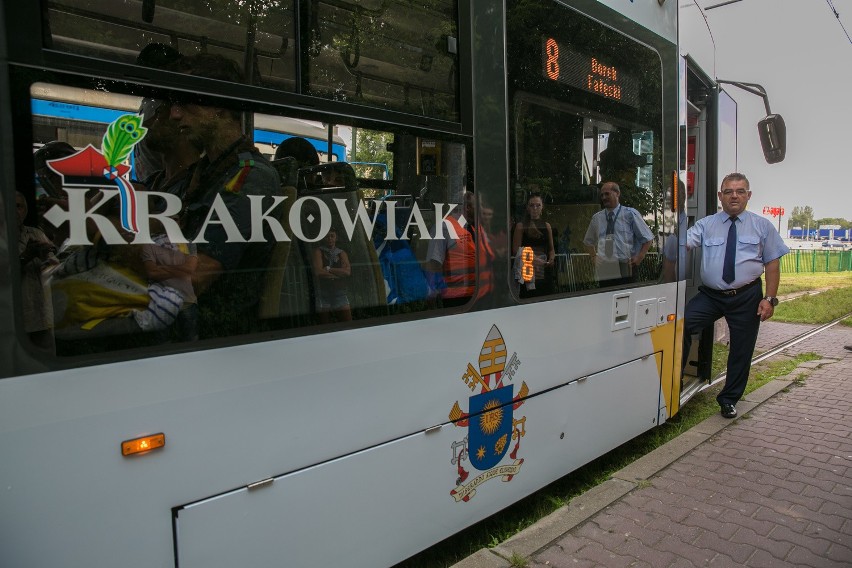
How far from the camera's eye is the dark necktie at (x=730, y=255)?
16.3 feet

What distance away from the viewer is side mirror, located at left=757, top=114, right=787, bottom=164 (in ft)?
19.5

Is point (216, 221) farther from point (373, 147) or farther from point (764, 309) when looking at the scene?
point (764, 309)

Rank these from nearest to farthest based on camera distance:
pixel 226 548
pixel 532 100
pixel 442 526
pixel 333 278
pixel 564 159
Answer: pixel 226 548 < pixel 333 278 < pixel 442 526 < pixel 532 100 < pixel 564 159

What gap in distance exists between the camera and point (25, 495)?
4.93ft

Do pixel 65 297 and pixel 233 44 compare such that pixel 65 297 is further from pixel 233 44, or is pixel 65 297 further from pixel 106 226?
pixel 233 44

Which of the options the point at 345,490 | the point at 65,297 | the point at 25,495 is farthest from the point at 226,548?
the point at 65,297

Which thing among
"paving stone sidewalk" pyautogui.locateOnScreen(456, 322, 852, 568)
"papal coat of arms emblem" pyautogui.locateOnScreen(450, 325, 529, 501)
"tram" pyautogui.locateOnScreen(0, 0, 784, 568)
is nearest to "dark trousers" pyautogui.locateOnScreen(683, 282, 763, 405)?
"paving stone sidewalk" pyautogui.locateOnScreen(456, 322, 852, 568)

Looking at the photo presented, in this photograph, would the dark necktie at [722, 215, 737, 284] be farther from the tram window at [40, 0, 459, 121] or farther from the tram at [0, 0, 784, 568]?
the tram window at [40, 0, 459, 121]

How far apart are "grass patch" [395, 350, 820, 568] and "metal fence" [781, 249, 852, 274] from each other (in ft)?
73.8

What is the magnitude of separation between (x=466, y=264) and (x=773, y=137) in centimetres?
487

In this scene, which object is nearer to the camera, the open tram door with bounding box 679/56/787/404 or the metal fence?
the open tram door with bounding box 679/56/787/404

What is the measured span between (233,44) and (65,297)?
36.2 inches

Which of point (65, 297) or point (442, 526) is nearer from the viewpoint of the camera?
point (65, 297)

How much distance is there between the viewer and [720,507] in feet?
11.4
